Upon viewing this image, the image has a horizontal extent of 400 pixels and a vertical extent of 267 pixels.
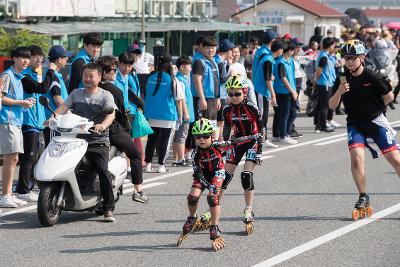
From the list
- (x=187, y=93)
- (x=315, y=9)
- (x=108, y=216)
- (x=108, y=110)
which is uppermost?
(x=108, y=110)

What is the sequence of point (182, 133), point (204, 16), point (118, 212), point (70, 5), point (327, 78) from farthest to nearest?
point (204, 16) → point (70, 5) → point (327, 78) → point (182, 133) → point (118, 212)

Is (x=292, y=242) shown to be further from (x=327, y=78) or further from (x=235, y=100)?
(x=327, y=78)

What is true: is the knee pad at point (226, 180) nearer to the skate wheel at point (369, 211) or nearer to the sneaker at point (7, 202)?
the skate wheel at point (369, 211)

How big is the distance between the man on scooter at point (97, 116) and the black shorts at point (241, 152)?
1266 millimetres

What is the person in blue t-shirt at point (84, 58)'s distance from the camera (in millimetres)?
12727

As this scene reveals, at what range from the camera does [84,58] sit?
1284 cm

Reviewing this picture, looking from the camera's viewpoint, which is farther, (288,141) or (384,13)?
(384,13)

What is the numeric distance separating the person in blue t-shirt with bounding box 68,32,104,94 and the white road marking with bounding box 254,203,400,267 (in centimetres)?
381

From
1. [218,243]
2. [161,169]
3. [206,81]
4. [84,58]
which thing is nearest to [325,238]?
[218,243]

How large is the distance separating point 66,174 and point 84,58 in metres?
2.59

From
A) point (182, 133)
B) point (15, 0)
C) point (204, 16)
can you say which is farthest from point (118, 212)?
point (204, 16)

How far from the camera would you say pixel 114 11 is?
123ft

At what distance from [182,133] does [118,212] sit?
399 cm

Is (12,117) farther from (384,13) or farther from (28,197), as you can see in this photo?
(384,13)
